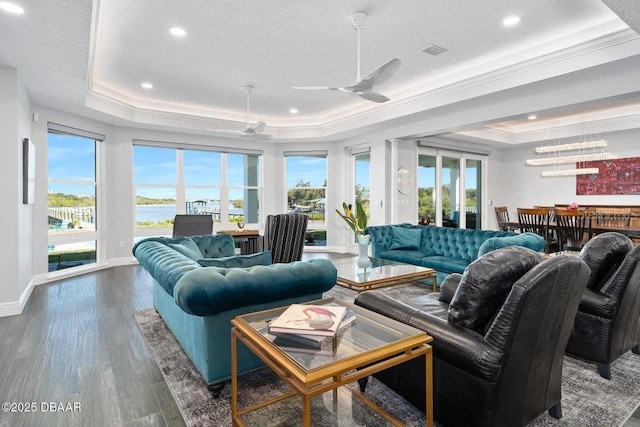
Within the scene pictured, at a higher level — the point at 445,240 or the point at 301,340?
the point at 445,240

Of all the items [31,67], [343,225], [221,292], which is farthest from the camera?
[343,225]

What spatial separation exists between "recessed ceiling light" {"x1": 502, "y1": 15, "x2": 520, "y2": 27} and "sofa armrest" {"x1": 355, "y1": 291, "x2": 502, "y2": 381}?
122 inches

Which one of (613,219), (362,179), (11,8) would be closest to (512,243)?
(613,219)

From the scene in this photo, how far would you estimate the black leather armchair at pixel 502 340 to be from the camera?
1.53m

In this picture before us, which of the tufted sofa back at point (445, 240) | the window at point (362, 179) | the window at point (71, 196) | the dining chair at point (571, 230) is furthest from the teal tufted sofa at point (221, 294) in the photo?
the window at point (362, 179)

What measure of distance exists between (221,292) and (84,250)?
5265 millimetres

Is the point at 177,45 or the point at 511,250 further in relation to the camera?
the point at 177,45

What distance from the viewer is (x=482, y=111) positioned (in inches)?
208

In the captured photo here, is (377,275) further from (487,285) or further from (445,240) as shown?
(487,285)

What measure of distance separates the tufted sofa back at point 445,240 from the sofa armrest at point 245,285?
2.97 m

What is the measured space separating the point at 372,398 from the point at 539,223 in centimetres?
525

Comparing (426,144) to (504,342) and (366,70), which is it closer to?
(366,70)

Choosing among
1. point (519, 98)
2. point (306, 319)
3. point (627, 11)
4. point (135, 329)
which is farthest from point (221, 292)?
point (519, 98)

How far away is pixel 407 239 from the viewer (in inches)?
215
